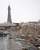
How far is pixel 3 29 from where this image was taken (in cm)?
214

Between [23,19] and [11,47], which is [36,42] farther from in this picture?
[23,19]

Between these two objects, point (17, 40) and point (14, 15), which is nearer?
point (17, 40)

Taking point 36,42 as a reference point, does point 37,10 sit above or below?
above

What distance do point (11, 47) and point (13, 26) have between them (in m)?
0.41

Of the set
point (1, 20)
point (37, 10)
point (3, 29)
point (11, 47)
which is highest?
point (37, 10)

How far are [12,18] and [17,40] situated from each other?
0.56 meters

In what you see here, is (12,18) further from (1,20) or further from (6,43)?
(6,43)

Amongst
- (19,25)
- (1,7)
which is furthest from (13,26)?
(1,7)

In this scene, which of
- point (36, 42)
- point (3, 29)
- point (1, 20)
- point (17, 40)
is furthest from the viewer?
point (1, 20)

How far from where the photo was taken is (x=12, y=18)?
2.37 metres

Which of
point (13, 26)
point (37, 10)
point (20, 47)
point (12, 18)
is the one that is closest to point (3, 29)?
point (13, 26)

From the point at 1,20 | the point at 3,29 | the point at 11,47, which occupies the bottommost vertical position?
the point at 11,47

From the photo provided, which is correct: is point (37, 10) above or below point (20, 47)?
above

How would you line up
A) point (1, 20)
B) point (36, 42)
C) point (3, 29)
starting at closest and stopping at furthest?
point (36, 42)
point (3, 29)
point (1, 20)
